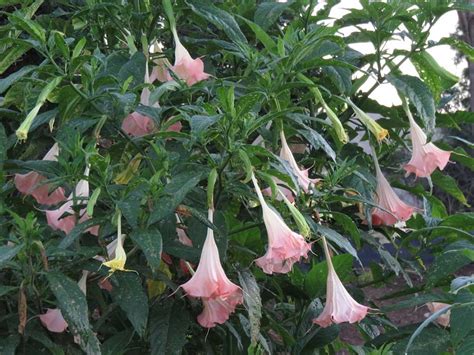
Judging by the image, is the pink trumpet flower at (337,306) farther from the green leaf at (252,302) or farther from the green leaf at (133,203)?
the green leaf at (133,203)

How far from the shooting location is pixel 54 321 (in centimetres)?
129

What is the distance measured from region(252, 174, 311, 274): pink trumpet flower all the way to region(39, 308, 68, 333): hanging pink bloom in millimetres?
341

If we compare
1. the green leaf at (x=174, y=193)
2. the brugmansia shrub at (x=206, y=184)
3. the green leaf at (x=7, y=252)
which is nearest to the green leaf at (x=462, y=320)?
the brugmansia shrub at (x=206, y=184)

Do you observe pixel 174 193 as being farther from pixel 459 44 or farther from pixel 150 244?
pixel 459 44

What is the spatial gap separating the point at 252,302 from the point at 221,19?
1.96ft

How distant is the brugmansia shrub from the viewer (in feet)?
4.08

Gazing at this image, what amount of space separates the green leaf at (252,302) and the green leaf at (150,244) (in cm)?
23

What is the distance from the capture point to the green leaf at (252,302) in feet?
4.19

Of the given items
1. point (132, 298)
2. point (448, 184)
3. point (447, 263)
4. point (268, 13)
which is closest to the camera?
point (132, 298)

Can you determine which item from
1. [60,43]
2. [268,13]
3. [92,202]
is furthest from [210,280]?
[268,13]

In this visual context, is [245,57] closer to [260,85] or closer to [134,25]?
[260,85]

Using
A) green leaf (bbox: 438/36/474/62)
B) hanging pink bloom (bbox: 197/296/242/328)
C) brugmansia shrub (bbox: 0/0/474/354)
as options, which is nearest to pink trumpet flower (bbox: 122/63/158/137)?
brugmansia shrub (bbox: 0/0/474/354)

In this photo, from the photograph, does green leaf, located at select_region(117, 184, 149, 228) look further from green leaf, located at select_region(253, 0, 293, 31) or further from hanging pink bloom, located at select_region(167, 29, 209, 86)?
green leaf, located at select_region(253, 0, 293, 31)

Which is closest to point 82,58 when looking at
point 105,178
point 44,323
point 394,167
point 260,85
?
point 105,178
